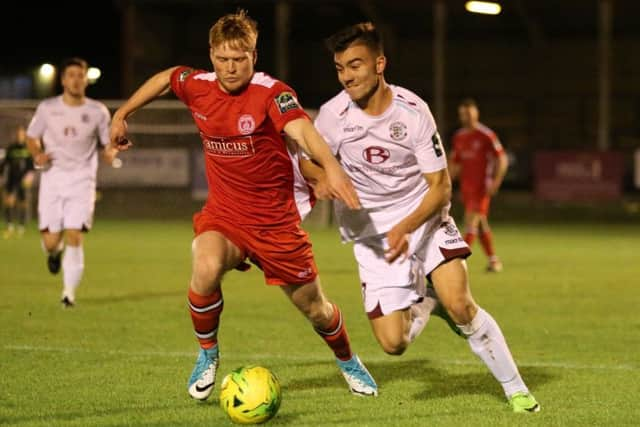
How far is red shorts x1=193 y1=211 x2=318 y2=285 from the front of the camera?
6574 millimetres

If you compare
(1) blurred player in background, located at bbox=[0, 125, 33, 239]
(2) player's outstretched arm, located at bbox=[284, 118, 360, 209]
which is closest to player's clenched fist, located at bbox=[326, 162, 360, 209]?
(2) player's outstretched arm, located at bbox=[284, 118, 360, 209]

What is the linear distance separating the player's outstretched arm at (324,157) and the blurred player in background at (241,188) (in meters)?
0.04

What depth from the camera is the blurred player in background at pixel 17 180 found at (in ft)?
72.8

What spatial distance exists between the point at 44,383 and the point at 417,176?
8.02 ft

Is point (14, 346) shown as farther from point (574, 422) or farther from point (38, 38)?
point (38, 38)

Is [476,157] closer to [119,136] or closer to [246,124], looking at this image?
[246,124]

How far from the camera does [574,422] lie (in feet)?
19.5

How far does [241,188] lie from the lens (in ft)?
21.8

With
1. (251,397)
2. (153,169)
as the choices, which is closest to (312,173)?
(251,397)

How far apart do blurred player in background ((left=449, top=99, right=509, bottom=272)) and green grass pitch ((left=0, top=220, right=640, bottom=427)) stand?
0.67 m

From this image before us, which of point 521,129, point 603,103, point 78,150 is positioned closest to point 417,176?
point 78,150

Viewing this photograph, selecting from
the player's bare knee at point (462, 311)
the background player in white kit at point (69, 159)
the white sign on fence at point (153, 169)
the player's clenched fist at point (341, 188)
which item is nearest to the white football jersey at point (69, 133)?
the background player in white kit at point (69, 159)

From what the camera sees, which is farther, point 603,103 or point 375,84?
point 603,103

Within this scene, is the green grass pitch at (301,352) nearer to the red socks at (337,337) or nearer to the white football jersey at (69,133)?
the red socks at (337,337)
